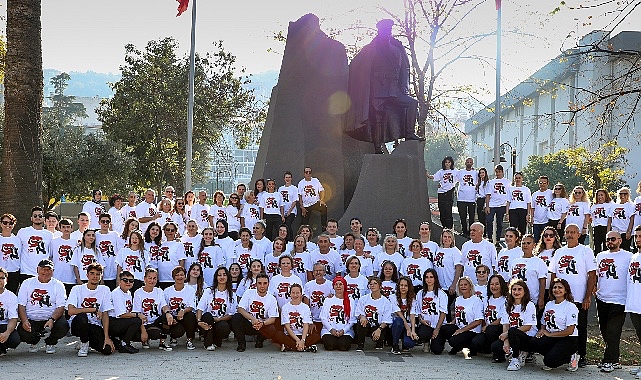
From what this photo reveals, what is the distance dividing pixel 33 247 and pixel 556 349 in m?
6.65

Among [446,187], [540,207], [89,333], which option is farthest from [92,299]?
[540,207]

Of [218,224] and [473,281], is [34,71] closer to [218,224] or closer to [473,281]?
[218,224]

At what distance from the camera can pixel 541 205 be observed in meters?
12.0

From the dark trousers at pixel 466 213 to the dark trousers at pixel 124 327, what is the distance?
6510mm

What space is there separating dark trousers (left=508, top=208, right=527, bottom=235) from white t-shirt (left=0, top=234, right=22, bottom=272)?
25.4 feet

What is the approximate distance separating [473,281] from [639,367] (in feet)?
7.51

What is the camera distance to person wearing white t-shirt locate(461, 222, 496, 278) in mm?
9562

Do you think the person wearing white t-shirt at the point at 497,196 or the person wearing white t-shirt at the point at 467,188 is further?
the person wearing white t-shirt at the point at 467,188

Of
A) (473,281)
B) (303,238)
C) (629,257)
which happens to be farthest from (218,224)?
(629,257)

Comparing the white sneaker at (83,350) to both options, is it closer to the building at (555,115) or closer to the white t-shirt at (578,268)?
the white t-shirt at (578,268)

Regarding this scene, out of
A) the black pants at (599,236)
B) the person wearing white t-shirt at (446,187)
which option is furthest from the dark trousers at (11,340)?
the black pants at (599,236)

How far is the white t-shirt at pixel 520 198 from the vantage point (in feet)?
40.0

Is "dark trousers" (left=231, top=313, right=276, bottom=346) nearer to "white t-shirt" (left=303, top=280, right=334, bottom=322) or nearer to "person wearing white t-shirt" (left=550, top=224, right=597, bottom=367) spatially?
"white t-shirt" (left=303, top=280, right=334, bottom=322)

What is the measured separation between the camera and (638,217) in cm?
1070
